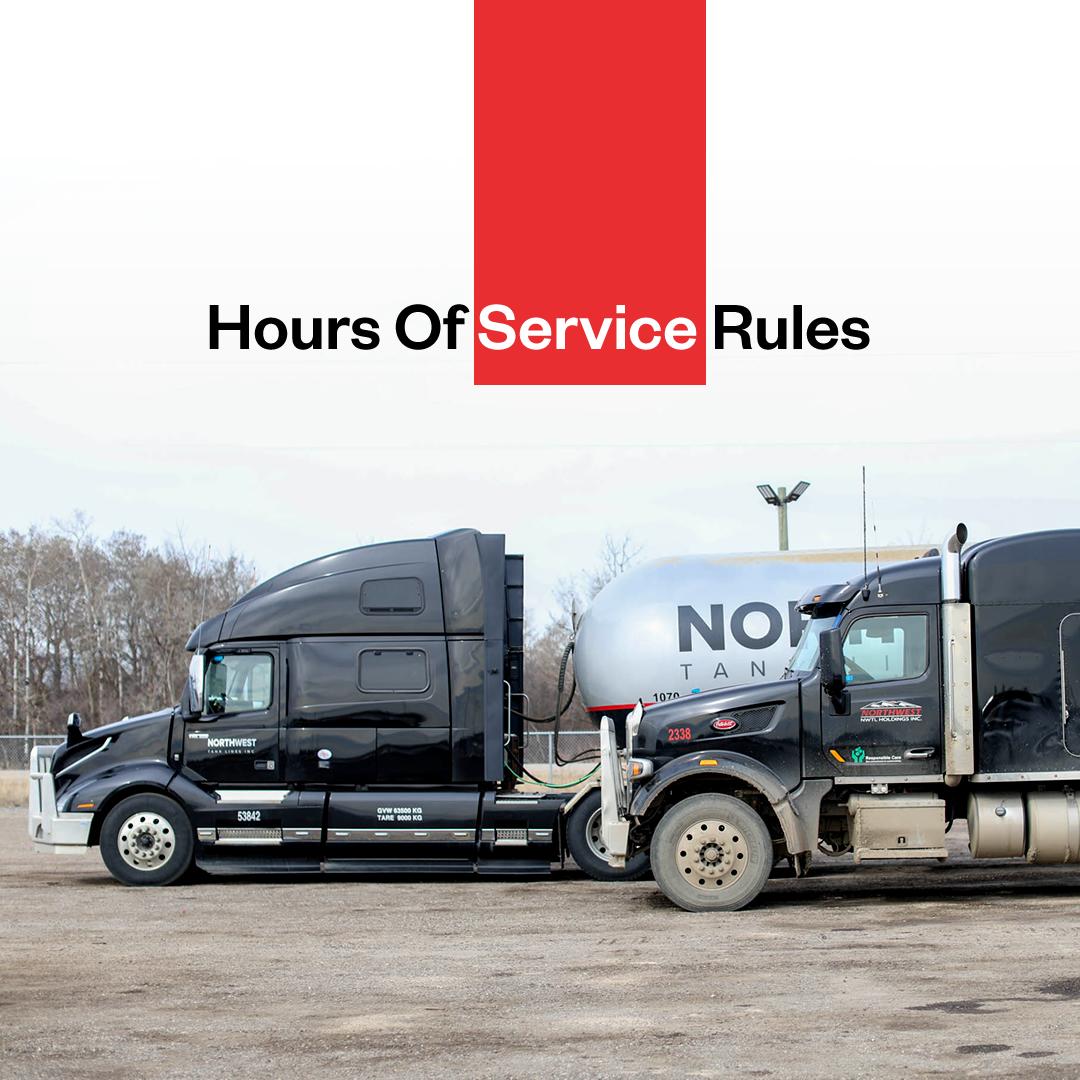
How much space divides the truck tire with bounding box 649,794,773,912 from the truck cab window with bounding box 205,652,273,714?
17.2ft

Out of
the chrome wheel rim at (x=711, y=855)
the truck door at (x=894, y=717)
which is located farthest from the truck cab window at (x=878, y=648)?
the chrome wheel rim at (x=711, y=855)

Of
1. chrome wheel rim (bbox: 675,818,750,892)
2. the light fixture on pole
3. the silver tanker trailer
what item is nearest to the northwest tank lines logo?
chrome wheel rim (bbox: 675,818,750,892)

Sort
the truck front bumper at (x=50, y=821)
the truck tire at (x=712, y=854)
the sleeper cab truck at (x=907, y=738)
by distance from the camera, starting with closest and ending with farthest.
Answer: the truck tire at (x=712, y=854) → the sleeper cab truck at (x=907, y=738) → the truck front bumper at (x=50, y=821)

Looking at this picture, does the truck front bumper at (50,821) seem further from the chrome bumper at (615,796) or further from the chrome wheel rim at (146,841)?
the chrome bumper at (615,796)

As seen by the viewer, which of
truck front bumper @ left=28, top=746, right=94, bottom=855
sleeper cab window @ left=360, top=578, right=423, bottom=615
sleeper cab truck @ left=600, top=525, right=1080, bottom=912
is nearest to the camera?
sleeper cab truck @ left=600, top=525, right=1080, bottom=912

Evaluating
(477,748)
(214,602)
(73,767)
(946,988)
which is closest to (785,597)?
(477,748)

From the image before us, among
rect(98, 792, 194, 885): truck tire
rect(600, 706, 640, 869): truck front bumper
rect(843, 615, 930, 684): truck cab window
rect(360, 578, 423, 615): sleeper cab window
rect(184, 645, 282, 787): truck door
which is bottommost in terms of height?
rect(98, 792, 194, 885): truck tire

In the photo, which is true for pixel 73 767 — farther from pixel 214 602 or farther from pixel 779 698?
pixel 214 602

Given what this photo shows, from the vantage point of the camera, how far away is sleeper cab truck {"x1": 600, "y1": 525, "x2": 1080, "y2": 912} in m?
13.8

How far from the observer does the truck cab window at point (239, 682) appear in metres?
17.2

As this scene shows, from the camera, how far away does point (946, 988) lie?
959 centimetres

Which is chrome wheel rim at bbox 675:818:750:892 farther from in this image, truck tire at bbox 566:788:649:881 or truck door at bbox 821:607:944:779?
truck tire at bbox 566:788:649:881

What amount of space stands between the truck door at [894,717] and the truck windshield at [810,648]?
401mm

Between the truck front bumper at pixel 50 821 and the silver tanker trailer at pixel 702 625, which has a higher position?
the silver tanker trailer at pixel 702 625
